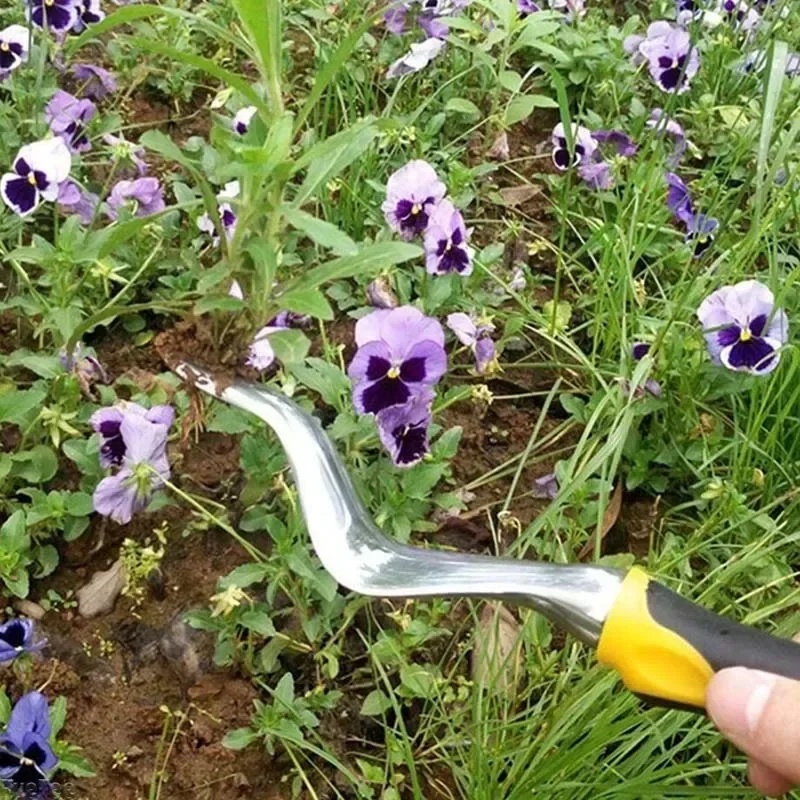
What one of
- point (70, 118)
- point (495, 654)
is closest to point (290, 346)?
point (495, 654)

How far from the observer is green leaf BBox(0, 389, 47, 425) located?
1.58 meters

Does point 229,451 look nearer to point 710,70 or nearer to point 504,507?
point 504,507

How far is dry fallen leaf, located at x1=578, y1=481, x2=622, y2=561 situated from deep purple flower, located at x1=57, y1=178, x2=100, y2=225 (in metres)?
0.90

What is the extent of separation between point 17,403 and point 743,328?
3.35 feet

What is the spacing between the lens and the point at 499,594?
3.53 feet

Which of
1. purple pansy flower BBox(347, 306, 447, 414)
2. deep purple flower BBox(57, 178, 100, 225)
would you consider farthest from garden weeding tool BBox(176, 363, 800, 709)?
deep purple flower BBox(57, 178, 100, 225)

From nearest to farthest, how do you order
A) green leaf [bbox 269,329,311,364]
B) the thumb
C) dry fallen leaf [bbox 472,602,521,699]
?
the thumb < green leaf [bbox 269,329,311,364] < dry fallen leaf [bbox 472,602,521,699]

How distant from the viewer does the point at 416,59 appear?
7.20ft

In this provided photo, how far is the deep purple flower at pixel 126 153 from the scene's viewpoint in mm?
1930

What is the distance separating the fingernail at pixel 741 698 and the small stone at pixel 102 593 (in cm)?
86

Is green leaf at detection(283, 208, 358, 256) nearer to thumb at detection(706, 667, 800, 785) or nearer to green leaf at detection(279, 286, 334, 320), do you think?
green leaf at detection(279, 286, 334, 320)

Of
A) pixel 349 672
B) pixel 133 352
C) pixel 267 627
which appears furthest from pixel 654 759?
pixel 133 352

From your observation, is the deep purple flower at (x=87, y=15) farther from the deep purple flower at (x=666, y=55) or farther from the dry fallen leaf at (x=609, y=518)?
the dry fallen leaf at (x=609, y=518)

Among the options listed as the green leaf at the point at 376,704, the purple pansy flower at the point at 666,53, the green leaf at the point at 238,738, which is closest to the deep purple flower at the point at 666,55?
the purple pansy flower at the point at 666,53
